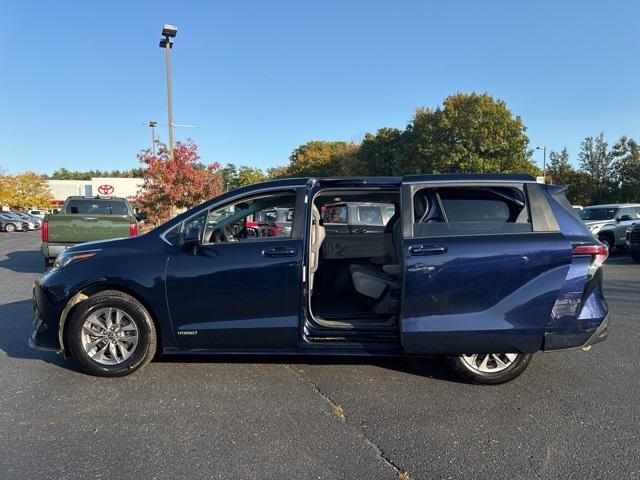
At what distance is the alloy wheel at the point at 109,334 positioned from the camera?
438 centimetres

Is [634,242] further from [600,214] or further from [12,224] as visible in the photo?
[12,224]

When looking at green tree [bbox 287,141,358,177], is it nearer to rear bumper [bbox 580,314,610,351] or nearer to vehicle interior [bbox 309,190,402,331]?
vehicle interior [bbox 309,190,402,331]

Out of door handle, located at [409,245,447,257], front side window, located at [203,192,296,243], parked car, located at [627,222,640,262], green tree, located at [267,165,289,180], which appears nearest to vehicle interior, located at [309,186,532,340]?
door handle, located at [409,245,447,257]

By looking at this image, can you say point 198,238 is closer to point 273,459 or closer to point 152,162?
point 273,459

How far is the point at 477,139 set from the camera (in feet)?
137

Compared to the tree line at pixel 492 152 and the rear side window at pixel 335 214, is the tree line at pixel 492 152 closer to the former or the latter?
the tree line at pixel 492 152

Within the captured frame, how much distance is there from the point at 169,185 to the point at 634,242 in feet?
52.7

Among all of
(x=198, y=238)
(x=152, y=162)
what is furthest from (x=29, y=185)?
(x=198, y=238)

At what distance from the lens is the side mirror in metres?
4.30

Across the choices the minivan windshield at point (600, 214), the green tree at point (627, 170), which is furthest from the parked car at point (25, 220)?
the green tree at point (627, 170)

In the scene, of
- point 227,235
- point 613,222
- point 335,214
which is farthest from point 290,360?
point 613,222

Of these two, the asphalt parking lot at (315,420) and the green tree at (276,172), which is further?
the green tree at (276,172)

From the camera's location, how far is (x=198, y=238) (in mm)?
4320

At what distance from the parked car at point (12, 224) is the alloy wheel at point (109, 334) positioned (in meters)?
40.5
